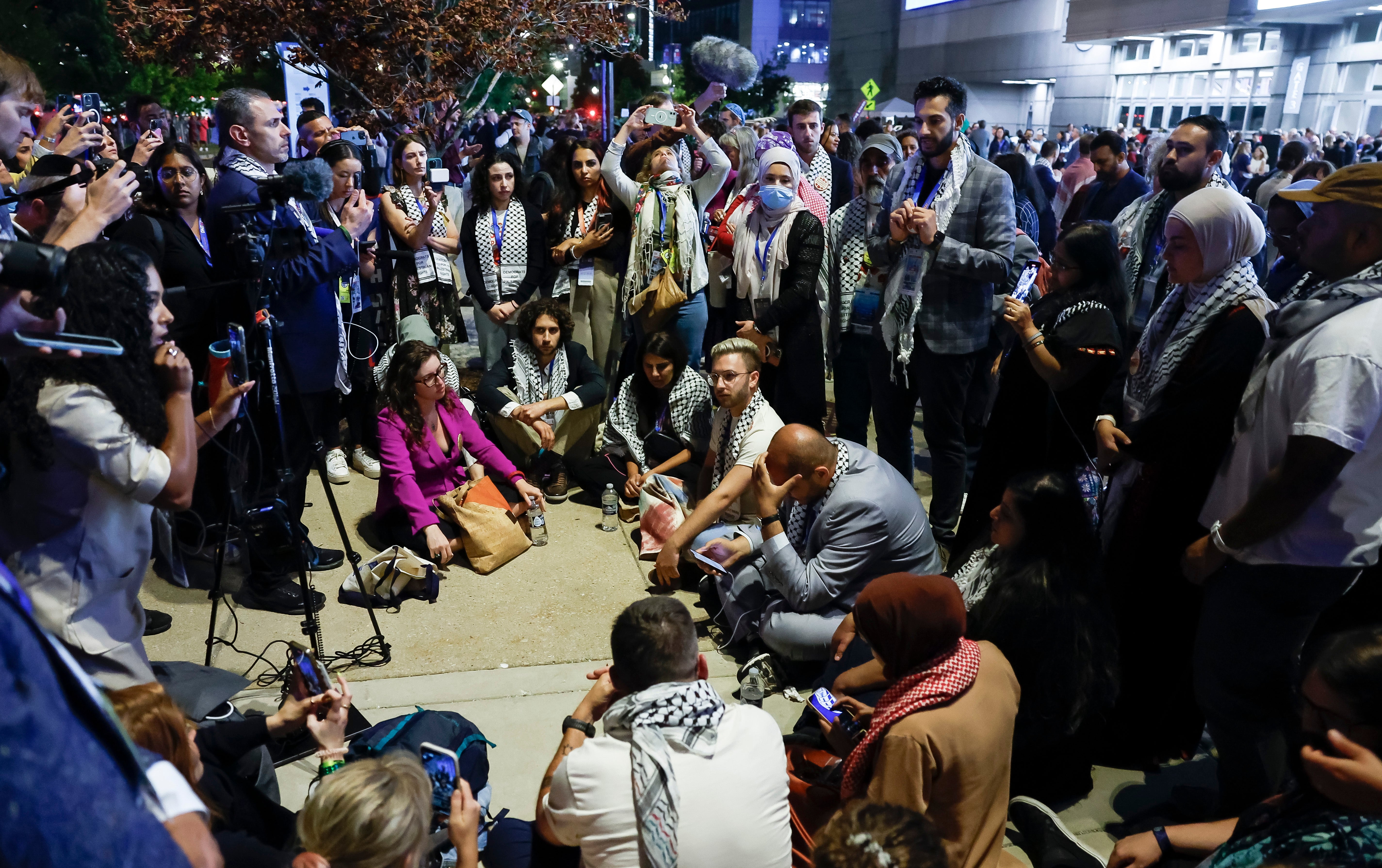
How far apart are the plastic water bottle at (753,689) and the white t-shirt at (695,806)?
1.38 metres

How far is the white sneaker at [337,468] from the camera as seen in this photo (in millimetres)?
5367

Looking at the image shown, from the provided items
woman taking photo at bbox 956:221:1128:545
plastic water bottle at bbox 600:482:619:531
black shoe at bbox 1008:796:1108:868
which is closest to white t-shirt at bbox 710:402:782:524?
plastic water bottle at bbox 600:482:619:531

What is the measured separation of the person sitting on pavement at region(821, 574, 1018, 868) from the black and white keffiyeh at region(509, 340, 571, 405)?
321 centimetres

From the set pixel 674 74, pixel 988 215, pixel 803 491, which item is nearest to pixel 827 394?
pixel 988 215

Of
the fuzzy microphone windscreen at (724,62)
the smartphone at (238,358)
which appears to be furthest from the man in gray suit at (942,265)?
the fuzzy microphone windscreen at (724,62)

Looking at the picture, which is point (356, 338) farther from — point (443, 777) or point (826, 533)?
point (443, 777)

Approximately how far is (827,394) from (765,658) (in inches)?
157

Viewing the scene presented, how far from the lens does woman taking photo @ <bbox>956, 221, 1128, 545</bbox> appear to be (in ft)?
10.8

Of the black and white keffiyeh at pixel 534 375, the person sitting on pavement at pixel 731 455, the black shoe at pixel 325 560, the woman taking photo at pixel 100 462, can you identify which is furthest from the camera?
the black and white keffiyeh at pixel 534 375

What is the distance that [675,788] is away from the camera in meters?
1.91

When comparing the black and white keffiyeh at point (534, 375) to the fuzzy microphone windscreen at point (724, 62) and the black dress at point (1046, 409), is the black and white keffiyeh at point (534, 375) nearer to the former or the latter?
the black dress at point (1046, 409)

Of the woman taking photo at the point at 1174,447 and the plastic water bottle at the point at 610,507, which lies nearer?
the woman taking photo at the point at 1174,447

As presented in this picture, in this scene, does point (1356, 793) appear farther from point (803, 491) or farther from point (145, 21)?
point (145, 21)

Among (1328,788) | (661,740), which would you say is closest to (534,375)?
(661,740)
